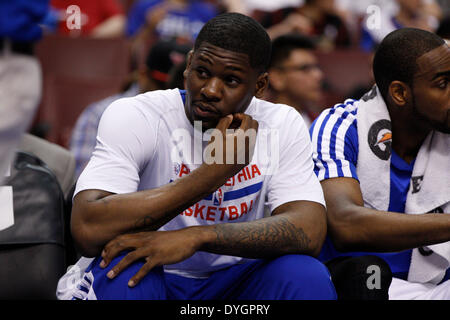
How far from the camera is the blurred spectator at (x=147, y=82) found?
14.1ft

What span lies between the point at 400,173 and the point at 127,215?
4.01 ft

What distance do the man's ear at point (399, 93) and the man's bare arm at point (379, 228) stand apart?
0.51 m

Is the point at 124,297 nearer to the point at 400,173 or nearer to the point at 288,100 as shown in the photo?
the point at 400,173

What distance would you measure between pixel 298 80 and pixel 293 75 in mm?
54

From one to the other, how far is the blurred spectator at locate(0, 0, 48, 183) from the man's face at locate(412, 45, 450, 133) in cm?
154

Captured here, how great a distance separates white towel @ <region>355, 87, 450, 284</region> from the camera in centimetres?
251

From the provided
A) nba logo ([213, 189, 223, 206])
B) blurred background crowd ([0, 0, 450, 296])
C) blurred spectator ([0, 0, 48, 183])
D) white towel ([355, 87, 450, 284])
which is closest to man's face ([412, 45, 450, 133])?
white towel ([355, 87, 450, 284])

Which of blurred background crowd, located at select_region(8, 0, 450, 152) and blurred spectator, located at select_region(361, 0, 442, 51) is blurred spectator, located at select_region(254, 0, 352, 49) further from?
blurred spectator, located at select_region(361, 0, 442, 51)

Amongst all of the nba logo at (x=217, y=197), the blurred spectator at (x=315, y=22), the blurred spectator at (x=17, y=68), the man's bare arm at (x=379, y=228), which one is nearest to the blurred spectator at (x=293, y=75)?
the blurred spectator at (x=315, y=22)

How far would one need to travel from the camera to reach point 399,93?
259cm

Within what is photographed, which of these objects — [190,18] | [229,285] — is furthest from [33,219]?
[190,18]

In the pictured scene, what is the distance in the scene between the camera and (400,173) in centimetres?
262

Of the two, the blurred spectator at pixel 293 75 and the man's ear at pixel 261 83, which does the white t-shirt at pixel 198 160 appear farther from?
the blurred spectator at pixel 293 75

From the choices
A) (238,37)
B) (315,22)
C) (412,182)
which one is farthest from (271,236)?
(315,22)
